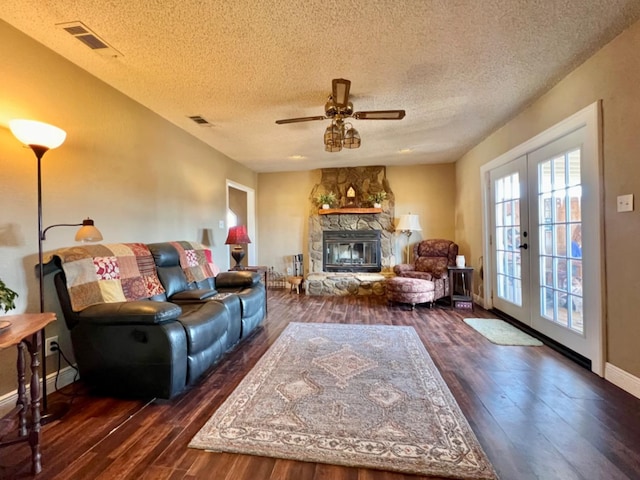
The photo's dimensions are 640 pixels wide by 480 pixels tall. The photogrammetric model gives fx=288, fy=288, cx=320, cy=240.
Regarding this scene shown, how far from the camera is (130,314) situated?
190 centimetres

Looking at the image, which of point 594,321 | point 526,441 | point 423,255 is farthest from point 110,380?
point 423,255

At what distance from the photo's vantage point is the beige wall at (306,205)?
19.2 feet

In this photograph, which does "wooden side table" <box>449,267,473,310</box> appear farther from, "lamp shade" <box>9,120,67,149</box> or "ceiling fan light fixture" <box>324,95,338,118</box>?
"lamp shade" <box>9,120,67,149</box>

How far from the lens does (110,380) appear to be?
1999 mm

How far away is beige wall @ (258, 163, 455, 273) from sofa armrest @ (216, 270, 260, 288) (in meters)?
2.82

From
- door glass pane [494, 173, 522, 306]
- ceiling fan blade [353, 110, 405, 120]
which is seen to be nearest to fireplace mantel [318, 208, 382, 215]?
door glass pane [494, 173, 522, 306]

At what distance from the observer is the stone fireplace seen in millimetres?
5891

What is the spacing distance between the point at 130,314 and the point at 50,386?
913mm

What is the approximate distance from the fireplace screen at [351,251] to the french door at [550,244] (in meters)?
2.39

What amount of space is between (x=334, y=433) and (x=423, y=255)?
13.5 ft

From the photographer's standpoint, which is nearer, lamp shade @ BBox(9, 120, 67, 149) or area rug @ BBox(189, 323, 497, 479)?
area rug @ BBox(189, 323, 497, 479)

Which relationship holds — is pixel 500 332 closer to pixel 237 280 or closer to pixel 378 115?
pixel 378 115

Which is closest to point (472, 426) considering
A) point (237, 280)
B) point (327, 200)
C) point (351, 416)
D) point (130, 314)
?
point (351, 416)

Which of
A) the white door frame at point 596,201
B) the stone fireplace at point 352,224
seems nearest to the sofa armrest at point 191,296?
the stone fireplace at point 352,224
